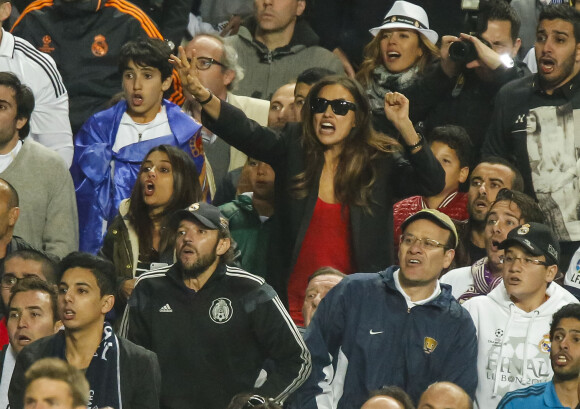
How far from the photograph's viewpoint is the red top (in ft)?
27.9

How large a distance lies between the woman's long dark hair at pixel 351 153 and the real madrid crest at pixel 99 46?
2.27 m

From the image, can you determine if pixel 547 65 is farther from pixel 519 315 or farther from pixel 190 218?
pixel 190 218

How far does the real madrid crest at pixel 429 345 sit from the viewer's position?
7.73 meters

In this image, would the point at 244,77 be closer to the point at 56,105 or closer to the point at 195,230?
the point at 56,105

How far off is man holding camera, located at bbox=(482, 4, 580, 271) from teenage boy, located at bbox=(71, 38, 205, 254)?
88.2 inches

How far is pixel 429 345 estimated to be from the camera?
774cm

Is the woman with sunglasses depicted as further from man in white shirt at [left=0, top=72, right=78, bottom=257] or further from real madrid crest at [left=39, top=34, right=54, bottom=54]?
real madrid crest at [left=39, top=34, right=54, bottom=54]

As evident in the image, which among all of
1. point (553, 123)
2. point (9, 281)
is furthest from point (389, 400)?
point (553, 123)

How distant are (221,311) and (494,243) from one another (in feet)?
6.45

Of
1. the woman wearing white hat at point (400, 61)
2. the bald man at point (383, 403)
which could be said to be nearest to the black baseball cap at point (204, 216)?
the bald man at point (383, 403)

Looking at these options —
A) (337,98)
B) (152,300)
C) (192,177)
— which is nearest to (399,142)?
(337,98)

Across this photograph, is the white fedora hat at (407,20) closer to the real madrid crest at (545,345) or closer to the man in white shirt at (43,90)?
the man in white shirt at (43,90)

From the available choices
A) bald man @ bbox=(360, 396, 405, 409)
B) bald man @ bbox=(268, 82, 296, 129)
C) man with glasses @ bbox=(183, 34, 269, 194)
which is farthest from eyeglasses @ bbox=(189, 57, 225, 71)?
bald man @ bbox=(360, 396, 405, 409)

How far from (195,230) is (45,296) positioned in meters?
0.95
